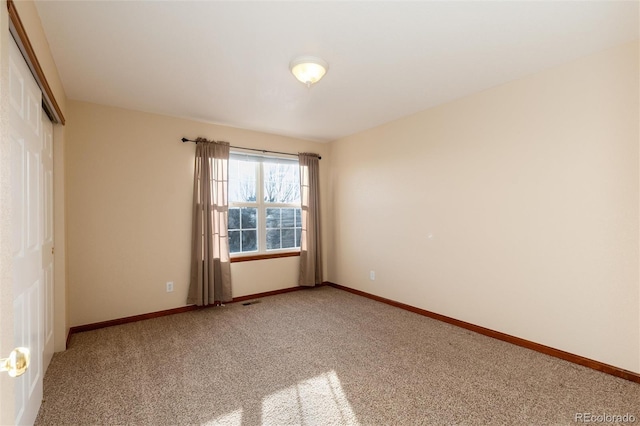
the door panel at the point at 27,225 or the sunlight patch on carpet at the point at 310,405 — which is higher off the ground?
the door panel at the point at 27,225

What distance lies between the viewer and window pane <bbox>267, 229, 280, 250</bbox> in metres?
4.54

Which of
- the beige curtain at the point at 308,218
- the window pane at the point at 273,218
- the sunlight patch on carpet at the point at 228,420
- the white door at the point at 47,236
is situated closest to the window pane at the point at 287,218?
the window pane at the point at 273,218

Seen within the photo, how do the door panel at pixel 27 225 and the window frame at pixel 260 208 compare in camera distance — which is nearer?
the door panel at pixel 27 225

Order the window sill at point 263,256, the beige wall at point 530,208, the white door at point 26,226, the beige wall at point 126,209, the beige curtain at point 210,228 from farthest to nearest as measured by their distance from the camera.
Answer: the window sill at point 263,256, the beige curtain at point 210,228, the beige wall at point 126,209, the beige wall at point 530,208, the white door at point 26,226

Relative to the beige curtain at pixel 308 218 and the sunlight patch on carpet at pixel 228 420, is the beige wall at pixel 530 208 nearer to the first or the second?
the beige curtain at pixel 308 218

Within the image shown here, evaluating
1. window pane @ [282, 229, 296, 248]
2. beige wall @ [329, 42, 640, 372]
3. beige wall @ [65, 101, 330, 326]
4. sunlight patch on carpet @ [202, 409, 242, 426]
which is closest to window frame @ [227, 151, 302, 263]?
window pane @ [282, 229, 296, 248]

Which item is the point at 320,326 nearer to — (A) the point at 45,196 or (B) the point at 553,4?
(A) the point at 45,196

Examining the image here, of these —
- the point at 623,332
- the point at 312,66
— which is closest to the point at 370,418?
the point at 623,332

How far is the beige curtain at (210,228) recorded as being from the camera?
12.3 feet

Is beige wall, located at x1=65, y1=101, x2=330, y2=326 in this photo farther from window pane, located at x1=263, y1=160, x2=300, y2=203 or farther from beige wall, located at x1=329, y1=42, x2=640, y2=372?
beige wall, located at x1=329, y1=42, x2=640, y2=372

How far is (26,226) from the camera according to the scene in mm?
1688

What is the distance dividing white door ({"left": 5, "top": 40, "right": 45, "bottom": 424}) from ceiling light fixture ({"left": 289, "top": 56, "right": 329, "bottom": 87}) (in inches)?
63.4

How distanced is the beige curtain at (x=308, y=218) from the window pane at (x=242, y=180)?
29.4 inches

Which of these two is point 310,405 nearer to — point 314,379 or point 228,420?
point 314,379
